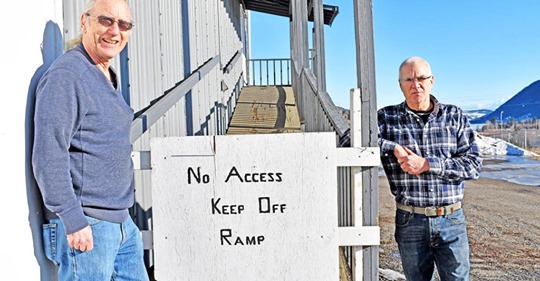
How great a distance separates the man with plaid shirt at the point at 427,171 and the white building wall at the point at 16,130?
5.60 ft

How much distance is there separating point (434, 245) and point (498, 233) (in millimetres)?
5383

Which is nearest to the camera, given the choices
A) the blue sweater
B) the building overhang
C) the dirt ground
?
the blue sweater

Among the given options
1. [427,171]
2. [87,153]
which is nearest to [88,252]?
[87,153]

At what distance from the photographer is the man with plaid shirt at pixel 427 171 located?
94.7 inches

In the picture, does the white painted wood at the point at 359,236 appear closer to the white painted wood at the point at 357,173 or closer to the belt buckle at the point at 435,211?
the white painted wood at the point at 357,173

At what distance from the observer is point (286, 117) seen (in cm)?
970

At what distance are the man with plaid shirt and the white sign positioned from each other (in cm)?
42

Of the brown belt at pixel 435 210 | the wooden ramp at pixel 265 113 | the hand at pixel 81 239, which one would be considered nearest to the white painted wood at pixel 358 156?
the brown belt at pixel 435 210

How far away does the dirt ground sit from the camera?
16.9 ft

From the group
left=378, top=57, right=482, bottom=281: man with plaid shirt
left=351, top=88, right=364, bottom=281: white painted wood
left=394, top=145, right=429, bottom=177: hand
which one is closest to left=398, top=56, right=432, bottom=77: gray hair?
left=378, top=57, right=482, bottom=281: man with plaid shirt

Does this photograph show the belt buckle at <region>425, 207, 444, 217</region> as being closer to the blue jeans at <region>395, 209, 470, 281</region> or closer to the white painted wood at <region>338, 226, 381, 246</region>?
the blue jeans at <region>395, 209, 470, 281</region>

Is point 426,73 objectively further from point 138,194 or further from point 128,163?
point 138,194

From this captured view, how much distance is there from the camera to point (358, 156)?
2.37 m

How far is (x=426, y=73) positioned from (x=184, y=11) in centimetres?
314
